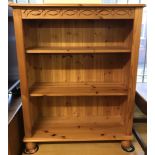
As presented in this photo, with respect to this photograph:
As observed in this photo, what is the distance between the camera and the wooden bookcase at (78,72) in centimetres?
150

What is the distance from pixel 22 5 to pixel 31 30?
0.40m

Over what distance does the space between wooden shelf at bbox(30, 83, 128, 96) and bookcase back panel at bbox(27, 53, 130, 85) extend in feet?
0.26

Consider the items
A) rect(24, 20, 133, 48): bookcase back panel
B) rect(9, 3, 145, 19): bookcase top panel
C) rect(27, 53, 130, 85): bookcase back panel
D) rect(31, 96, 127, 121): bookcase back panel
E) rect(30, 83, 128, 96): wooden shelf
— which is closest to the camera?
rect(9, 3, 145, 19): bookcase top panel

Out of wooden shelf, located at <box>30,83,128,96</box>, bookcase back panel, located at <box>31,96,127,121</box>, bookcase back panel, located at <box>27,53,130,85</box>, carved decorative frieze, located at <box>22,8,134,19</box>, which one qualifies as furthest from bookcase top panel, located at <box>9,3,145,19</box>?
bookcase back panel, located at <box>31,96,127,121</box>

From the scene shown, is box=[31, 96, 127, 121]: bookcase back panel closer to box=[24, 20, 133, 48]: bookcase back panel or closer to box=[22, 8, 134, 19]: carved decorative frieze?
box=[24, 20, 133, 48]: bookcase back panel

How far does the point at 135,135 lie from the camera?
1901 mm

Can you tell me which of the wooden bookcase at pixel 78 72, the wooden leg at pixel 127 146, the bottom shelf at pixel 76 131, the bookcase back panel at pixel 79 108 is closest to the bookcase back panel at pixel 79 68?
the wooden bookcase at pixel 78 72

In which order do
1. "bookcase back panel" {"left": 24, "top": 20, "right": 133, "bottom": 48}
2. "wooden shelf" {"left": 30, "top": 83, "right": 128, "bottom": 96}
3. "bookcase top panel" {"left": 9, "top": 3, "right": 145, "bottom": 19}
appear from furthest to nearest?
"bookcase back panel" {"left": 24, "top": 20, "right": 133, "bottom": 48} → "wooden shelf" {"left": 30, "top": 83, "right": 128, "bottom": 96} → "bookcase top panel" {"left": 9, "top": 3, "right": 145, "bottom": 19}

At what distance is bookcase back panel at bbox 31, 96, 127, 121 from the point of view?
6.52 ft

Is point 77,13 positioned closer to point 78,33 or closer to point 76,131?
point 78,33

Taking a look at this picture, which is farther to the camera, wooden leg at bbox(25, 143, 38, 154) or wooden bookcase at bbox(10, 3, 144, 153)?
wooden leg at bbox(25, 143, 38, 154)

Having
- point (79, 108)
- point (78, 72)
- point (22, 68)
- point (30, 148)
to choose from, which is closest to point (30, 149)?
point (30, 148)
